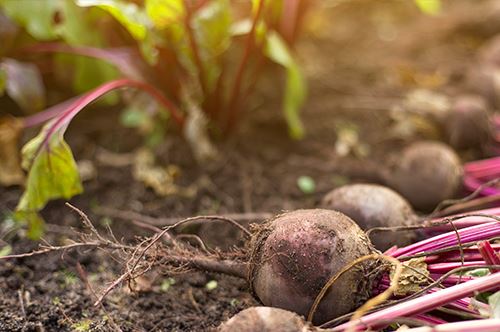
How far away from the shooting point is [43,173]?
230cm

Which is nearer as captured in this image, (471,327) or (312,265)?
(471,327)

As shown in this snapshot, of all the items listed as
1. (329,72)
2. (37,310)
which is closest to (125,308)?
(37,310)

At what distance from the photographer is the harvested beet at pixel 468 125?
124 inches

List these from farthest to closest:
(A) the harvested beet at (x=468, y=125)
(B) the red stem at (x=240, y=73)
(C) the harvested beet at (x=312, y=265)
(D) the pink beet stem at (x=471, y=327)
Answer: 1. (A) the harvested beet at (x=468, y=125)
2. (B) the red stem at (x=240, y=73)
3. (C) the harvested beet at (x=312, y=265)
4. (D) the pink beet stem at (x=471, y=327)

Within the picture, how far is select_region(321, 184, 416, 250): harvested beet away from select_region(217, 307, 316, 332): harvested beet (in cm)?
63

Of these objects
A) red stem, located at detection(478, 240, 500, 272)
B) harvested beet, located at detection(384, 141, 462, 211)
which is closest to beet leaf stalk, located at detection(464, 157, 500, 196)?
harvested beet, located at detection(384, 141, 462, 211)

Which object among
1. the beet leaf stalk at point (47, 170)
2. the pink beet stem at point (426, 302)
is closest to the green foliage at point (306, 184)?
the beet leaf stalk at point (47, 170)

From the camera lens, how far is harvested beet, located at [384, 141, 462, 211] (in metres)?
2.71

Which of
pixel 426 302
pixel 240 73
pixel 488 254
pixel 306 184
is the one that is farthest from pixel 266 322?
pixel 240 73

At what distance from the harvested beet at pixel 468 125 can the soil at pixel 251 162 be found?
0.09m

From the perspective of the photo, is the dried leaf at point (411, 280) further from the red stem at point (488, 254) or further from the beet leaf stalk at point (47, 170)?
the beet leaf stalk at point (47, 170)

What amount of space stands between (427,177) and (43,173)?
1649 millimetres

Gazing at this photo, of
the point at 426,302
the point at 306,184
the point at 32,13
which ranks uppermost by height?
the point at 32,13

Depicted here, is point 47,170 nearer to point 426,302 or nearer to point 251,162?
point 251,162
